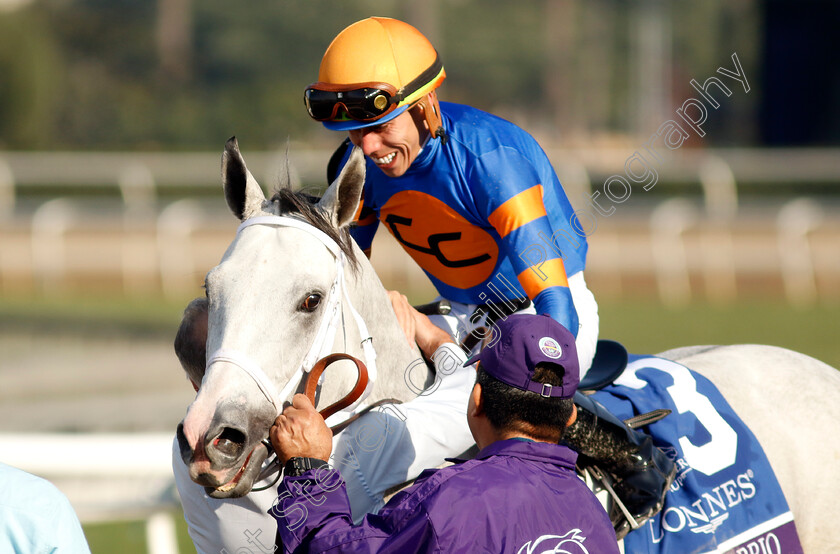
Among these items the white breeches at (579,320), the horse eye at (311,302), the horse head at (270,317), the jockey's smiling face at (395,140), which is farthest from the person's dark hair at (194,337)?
the white breeches at (579,320)

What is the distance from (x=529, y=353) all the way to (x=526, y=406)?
113mm

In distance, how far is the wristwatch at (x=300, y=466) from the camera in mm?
2145

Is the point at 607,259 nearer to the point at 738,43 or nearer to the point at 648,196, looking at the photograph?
the point at 648,196

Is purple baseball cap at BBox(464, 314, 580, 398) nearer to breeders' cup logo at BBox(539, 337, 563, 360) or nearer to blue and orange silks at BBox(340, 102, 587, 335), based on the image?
breeders' cup logo at BBox(539, 337, 563, 360)

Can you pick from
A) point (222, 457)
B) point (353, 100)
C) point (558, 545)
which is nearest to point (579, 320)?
point (353, 100)

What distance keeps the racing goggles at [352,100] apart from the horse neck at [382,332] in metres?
0.38

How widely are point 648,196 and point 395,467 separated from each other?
14326 millimetres

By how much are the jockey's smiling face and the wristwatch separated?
97 centimetres

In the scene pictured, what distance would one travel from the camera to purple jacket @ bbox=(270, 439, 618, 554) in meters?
2.00

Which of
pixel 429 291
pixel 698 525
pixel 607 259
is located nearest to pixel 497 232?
pixel 698 525

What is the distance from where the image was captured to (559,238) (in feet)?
9.93

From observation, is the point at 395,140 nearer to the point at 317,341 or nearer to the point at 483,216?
the point at 483,216

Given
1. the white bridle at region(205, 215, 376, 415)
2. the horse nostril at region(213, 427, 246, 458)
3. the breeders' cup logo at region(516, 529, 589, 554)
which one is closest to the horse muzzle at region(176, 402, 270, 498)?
the horse nostril at region(213, 427, 246, 458)

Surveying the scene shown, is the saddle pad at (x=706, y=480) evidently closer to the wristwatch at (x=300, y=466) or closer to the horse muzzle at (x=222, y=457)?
the wristwatch at (x=300, y=466)
